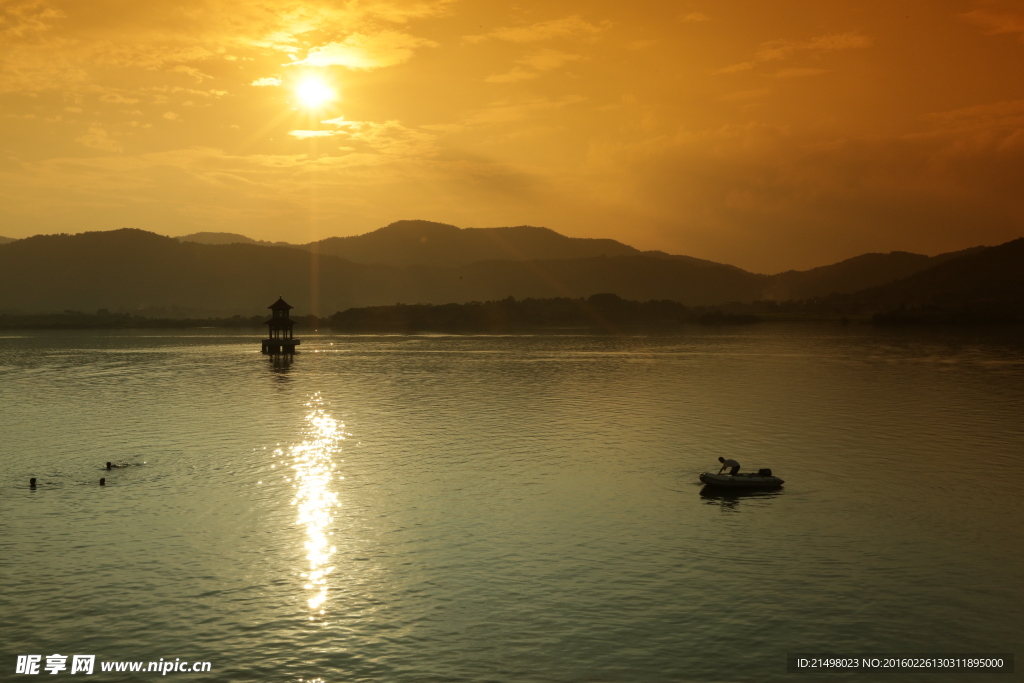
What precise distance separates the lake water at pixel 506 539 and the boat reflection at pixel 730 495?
64 centimetres

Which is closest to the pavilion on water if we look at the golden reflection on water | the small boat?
the golden reflection on water

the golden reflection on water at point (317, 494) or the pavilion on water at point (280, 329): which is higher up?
the pavilion on water at point (280, 329)

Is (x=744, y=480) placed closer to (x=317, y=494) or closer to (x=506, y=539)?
(x=506, y=539)

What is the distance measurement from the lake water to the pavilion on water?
7310cm

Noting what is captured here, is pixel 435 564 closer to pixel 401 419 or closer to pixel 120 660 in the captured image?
pixel 120 660

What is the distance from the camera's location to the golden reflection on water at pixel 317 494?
28.5 m

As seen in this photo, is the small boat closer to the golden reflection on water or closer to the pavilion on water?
the golden reflection on water

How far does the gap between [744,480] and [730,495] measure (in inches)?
43.4

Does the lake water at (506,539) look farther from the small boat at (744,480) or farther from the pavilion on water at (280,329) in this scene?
the pavilion on water at (280,329)

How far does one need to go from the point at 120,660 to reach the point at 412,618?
844 centimetres

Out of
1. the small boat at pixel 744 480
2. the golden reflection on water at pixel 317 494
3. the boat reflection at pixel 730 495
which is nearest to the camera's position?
the golden reflection on water at pixel 317 494

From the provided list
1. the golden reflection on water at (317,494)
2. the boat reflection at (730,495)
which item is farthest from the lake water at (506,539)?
the boat reflection at (730,495)

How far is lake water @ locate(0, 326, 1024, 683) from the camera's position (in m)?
23.2

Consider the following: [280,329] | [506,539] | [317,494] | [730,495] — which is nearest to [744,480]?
[730,495]
